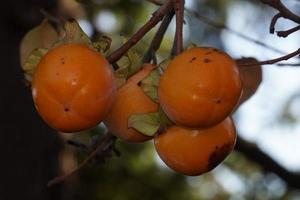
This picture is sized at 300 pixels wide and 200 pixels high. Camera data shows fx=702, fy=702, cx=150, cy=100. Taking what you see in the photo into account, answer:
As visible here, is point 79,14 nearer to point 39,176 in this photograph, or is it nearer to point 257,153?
point 39,176

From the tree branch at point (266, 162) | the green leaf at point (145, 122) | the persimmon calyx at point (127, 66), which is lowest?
the tree branch at point (266, 162)

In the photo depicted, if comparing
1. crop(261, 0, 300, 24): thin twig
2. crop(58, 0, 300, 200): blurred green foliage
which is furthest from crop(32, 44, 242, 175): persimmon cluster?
crop(58, 0, 300, 200): blurred green foliage

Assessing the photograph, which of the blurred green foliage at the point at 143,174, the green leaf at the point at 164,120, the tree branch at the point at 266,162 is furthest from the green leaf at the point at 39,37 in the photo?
the blurred green foliage at the point at 143,174

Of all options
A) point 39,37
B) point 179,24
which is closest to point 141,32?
point 179,24

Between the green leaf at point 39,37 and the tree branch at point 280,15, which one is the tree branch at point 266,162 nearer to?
the green leaf at point 39,37

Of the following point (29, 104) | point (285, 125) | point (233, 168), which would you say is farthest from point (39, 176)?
point (285, 125)
